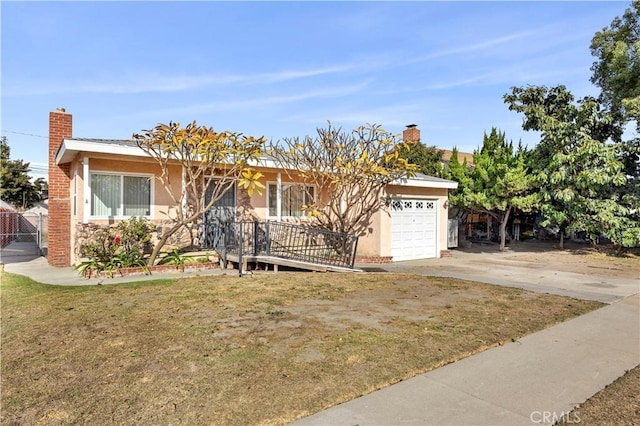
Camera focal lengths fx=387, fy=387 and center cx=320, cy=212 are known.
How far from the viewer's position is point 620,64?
15789 millimetres

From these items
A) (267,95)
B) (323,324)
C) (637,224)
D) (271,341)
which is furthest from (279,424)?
(637,224)

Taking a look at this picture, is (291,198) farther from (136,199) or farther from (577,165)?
(577,165)

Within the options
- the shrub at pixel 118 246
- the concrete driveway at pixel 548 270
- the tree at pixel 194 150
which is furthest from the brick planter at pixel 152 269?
the concrete driveway at pixel 548 270

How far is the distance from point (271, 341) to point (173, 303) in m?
2.57

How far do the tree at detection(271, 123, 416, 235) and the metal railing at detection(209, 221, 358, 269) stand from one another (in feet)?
3.49

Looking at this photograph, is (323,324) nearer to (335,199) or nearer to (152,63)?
(335,199)

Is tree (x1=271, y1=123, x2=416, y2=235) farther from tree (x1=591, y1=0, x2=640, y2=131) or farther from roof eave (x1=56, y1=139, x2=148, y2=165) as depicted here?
tree (x1=591, y1=0, x2=640, y2=131)

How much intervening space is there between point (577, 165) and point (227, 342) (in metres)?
15.8

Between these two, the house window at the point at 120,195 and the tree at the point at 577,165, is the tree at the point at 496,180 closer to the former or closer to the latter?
the tree at the point at 577,165

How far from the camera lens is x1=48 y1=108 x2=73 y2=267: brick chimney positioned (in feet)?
35.1

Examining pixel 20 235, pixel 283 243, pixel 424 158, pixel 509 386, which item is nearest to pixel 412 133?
pixel 424 158

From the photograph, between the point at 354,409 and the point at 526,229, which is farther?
the point at 526,229

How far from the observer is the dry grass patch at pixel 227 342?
3.18 meters

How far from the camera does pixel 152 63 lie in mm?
13617
